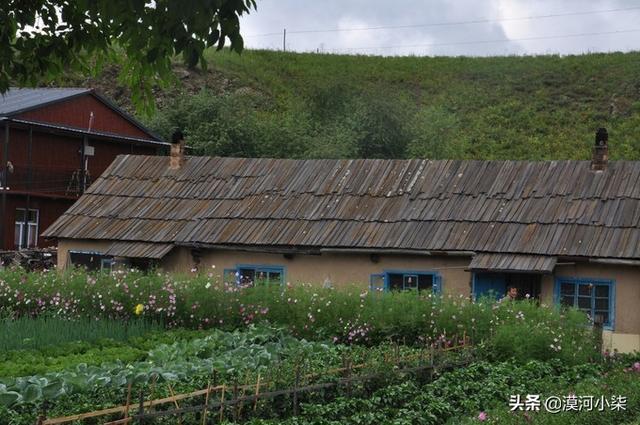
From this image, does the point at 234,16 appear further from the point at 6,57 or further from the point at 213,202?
the point at 213,202

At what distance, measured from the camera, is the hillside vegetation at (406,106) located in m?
38.8

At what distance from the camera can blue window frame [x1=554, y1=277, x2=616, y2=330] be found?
716 inches

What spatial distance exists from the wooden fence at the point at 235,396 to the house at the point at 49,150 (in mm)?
22077

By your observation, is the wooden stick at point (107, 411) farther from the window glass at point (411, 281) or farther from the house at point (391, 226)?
the window glass at point (411, 281)

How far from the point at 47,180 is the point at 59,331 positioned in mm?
18594

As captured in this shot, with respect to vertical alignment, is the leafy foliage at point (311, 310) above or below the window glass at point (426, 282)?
below

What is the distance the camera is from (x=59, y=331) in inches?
612

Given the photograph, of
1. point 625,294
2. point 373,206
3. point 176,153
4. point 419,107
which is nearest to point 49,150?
point 176,153

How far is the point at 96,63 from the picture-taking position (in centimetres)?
Result: 784

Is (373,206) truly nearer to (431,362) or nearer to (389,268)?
(389,268)

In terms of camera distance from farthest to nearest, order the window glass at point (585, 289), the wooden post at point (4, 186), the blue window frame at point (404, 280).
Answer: the wooden post at point (4, 186), the blue window frame at point (404, 280), the window glass at point (585, 289)

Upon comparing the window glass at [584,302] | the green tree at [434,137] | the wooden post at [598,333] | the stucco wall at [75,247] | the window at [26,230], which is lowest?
the wooden post at [598,333]

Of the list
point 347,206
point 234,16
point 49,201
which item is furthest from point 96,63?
point 49,201

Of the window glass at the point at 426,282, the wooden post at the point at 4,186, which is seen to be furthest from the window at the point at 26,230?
the window glass at the point at 426,282
